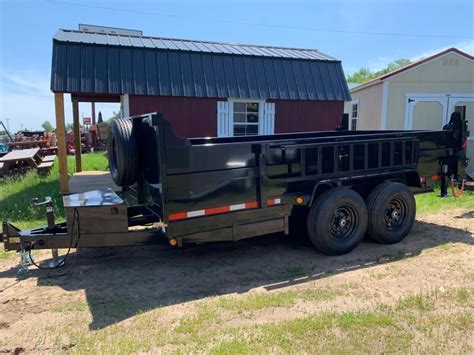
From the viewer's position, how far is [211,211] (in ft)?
15.2

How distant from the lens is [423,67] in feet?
41.9

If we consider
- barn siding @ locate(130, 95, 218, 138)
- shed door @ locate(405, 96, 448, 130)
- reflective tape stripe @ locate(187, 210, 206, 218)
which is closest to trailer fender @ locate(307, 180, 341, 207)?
reflective tape stripe @ locate(187, 210, 206, 218)

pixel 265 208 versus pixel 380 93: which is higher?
pixel 380 93

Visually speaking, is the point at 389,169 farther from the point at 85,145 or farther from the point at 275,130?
the point at 85,145

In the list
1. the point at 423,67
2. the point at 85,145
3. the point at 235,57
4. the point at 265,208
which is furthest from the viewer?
the point at 85,145

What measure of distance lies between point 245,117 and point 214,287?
7.55 m

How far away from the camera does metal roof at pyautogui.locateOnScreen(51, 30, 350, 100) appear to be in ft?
31.2

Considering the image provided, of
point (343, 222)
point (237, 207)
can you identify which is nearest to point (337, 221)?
point (343, 222)

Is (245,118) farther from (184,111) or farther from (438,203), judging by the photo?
(438,203)

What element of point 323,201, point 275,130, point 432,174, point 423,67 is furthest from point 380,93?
point 323,201

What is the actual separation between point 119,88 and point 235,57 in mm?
3371

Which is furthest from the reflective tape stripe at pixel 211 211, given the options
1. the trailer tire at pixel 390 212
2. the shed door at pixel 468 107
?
the shed door at pixel 468 107

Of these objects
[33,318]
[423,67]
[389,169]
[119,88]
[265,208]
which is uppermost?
[423,67]

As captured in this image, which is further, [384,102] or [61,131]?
[384,102]
